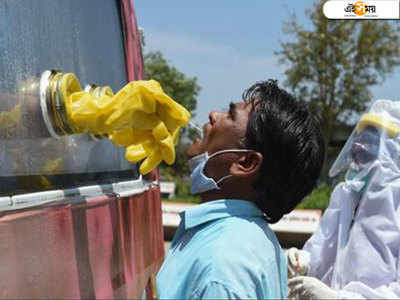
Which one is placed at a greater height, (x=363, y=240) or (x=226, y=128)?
(x=226, y=128)

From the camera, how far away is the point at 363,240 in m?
2.72

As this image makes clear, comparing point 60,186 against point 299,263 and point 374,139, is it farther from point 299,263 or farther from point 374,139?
point 374,139

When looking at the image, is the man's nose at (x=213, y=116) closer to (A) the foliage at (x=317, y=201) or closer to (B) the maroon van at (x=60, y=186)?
(B) the maroon van at (x=60, y=186)

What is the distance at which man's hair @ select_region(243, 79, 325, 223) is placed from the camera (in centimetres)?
126

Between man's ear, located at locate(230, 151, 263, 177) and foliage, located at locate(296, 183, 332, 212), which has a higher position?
man's ear, located at locate(230, 151, 263, 177)

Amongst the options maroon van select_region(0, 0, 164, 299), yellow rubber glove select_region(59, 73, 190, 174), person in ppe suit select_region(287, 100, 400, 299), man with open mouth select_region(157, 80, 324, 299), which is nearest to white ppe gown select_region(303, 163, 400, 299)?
person in ppe suit select_region(287, 100, 400, 299)

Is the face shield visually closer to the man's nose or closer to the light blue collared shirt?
the man's nose

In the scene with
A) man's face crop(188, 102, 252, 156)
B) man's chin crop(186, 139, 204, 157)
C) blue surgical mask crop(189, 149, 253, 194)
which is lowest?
blue surgical mask crop(189, 149, 253, 194)

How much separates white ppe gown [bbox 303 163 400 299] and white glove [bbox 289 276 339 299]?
0.06 meters

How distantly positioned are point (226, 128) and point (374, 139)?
2.02 meters

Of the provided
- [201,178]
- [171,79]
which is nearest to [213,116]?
[201,178]

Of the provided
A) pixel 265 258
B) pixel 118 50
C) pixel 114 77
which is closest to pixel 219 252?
pixel 265 258

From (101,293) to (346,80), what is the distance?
15693 mm

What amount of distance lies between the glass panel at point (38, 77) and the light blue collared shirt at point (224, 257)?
38 cm
